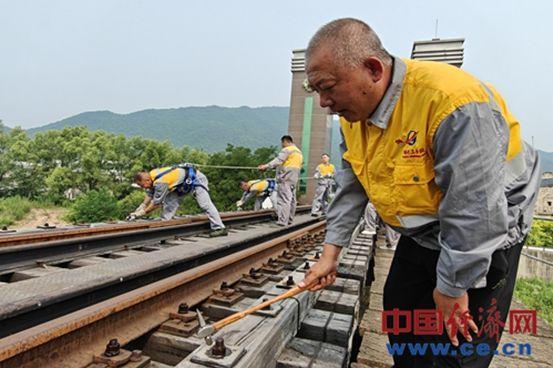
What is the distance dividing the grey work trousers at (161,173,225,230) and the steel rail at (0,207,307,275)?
0.39 meters

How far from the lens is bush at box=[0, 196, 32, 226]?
1005 inches

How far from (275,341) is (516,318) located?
4.59ft

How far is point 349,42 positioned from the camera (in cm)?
122

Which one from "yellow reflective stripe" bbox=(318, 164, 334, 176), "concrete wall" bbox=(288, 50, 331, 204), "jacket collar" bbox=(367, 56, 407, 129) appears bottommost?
"yellow reflective stripe" bbox=(318, 164, 334, 176)

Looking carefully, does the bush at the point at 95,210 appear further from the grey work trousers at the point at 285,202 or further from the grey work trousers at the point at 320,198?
the grey work trousers at the point at 285,202

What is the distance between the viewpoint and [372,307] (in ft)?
11.0

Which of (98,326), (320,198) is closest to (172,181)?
(98,326)

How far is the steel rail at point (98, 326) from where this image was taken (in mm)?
1638

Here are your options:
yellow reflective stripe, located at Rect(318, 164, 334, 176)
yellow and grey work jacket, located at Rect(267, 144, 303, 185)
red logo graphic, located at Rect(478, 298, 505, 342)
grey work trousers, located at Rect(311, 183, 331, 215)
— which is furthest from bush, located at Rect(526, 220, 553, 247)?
red logo graphic, located at Rect(478, 298, 505, 342)

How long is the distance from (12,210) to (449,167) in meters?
33.0

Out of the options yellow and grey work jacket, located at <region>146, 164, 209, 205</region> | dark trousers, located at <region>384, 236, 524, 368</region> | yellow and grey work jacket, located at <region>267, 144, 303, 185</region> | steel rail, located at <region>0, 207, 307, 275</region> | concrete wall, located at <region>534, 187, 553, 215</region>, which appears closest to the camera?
dark trousers, located at <region>384, 236, 524, 368</region>

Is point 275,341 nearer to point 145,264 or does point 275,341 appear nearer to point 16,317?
point 16,317

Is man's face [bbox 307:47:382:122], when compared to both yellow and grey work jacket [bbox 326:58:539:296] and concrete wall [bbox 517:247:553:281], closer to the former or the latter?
yellow and grey work jacket [bbox 326:58:539:296]

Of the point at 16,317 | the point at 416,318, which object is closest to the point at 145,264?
the point at 16,317
